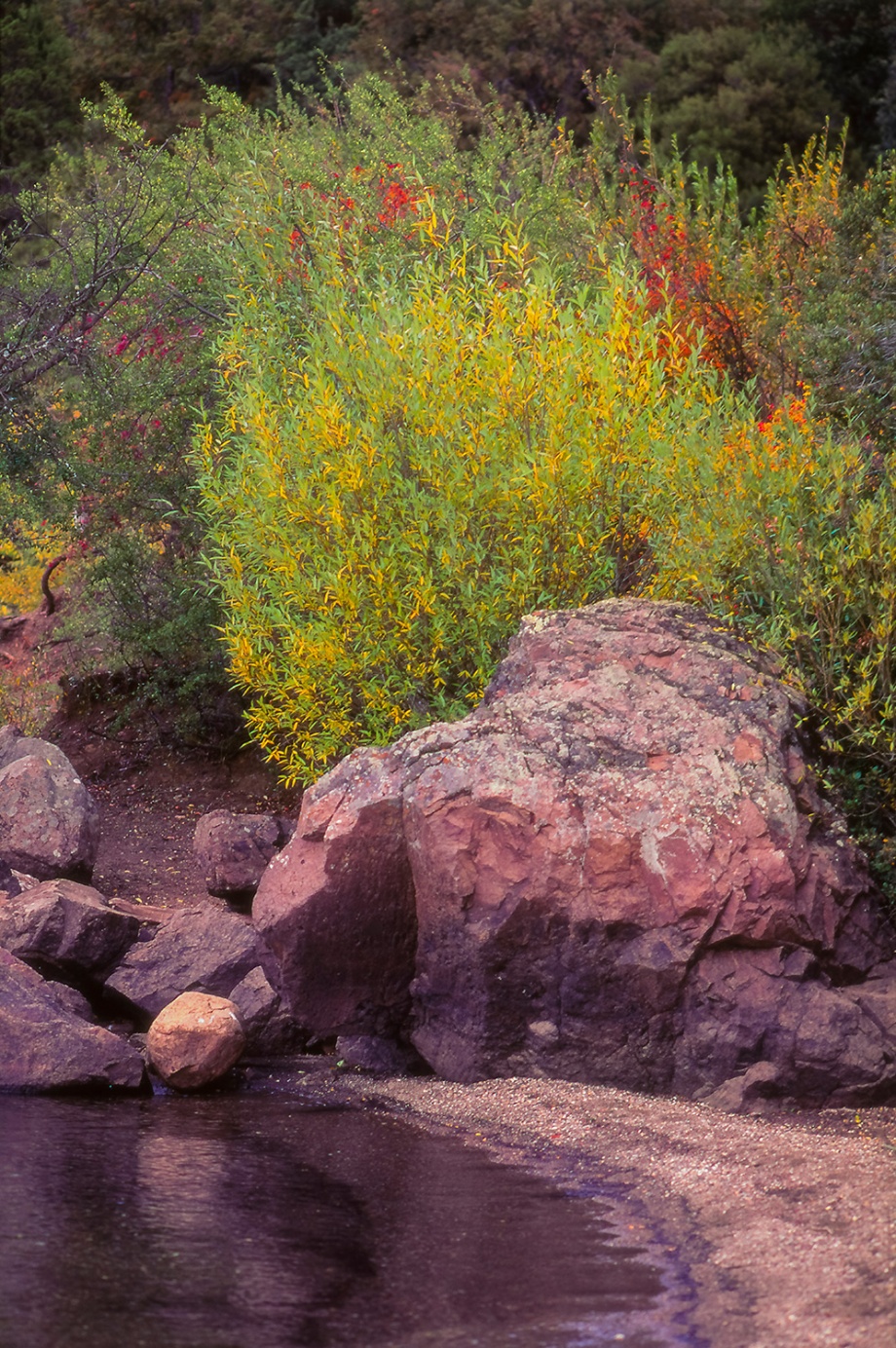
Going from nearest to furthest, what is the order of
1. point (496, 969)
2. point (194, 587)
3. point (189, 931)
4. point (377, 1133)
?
1. point (377, 1133)
2. point (496, 969)
3. point (189, 931)
4. point (194, 587)

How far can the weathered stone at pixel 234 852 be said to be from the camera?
1137 cm

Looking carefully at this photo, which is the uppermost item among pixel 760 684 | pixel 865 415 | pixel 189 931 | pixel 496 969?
pixel 865 415

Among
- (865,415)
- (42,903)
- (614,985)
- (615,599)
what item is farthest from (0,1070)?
(865,415)

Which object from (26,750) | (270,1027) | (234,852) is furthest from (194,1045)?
(26,750)

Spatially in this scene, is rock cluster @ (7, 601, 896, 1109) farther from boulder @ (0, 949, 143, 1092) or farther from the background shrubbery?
the background shrubbery

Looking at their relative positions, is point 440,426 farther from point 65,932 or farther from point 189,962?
point 65,932

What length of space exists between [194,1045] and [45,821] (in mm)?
3606

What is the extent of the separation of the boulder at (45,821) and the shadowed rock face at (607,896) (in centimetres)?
324

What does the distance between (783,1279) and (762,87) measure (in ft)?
88.7

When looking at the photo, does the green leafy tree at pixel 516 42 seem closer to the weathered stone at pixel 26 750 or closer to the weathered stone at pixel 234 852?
the weathered stone at pixel 26 750

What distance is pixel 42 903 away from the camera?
381 inches

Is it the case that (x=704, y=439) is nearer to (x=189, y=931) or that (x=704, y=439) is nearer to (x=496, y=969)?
(x=496, y=969)

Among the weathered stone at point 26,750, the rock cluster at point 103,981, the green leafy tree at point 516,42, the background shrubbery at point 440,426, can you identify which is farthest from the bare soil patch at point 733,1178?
the green leafy tree at point 516,42

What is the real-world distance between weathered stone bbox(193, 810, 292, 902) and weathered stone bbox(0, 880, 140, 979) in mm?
1512
